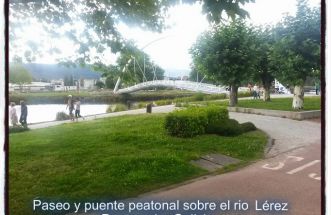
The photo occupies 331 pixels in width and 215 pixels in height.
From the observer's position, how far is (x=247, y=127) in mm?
5352

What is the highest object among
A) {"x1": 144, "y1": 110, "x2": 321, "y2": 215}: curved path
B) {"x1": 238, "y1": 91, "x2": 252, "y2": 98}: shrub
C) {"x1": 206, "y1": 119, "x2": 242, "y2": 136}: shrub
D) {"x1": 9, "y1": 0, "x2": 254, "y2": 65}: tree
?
{"x1": 9, "y1": 0, "x2": 254, "y2": 65}: tree

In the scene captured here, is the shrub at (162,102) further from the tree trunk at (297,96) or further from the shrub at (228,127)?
the tree trunk at (297,96)

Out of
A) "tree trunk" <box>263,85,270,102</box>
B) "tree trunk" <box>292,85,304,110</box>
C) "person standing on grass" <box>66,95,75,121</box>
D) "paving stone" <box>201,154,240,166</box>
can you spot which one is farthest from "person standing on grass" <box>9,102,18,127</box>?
"tree trunk" <box>292,85,304,110</box>

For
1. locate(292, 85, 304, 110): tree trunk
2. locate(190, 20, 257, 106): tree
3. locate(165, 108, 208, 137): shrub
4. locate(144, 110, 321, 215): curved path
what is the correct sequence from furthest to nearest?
locate(165, 108, 208, 137): shrub → locate(292, 85, 304, 110): tree trunk → locate(190, 20, 257, 106): tree → locate(144, 110, 321, 215): curved path

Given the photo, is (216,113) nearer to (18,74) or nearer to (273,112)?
(273,112)

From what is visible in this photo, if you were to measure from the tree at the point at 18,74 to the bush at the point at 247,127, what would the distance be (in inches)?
116

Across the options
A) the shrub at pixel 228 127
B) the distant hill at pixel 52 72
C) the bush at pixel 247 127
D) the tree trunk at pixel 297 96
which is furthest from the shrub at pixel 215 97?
the distant hill at pixel 52 72

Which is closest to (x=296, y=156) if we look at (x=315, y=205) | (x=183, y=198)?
(x=315, y=205)

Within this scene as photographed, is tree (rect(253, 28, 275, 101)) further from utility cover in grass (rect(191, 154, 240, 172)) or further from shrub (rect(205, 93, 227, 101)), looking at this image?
utility cover in grass (rect(191, 154, 240, 172))

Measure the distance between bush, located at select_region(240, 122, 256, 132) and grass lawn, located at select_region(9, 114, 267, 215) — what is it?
0.32ft

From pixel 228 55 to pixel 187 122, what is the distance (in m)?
1.27

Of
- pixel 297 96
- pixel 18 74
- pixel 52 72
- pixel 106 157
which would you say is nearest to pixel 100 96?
pixel 52 72

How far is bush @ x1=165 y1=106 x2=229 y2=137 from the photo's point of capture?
5.35 m

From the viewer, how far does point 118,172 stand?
4.93 meters
